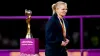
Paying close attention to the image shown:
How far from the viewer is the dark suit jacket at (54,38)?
15.8ft

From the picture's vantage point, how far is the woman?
481cm

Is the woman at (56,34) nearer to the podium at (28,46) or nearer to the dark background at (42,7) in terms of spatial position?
the podium at (28,46)

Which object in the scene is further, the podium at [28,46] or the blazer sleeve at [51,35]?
the podium at [28,46]

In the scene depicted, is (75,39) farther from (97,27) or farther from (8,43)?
(8,43)

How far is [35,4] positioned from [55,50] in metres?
4.53

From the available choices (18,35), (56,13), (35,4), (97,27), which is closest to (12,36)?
(18,35)

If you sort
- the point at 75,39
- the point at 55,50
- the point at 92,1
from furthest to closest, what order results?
the point at 92,1 < the point at 75,39 < the point at 55,50

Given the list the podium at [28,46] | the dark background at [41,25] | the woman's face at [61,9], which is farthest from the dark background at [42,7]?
the woman's face at [61,9]

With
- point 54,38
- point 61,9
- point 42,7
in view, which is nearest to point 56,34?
point 54,38

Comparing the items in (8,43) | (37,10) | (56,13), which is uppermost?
(56,13)

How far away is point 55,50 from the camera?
4.82 metres

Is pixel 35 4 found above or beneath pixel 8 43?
above

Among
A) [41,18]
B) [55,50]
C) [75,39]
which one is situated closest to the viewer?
[55,50]

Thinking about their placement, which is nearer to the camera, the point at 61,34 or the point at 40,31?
the point at 61,34
